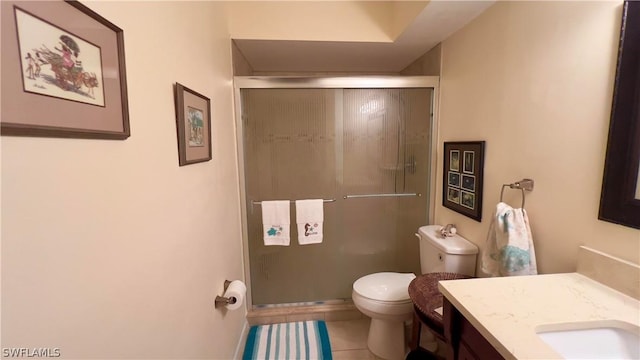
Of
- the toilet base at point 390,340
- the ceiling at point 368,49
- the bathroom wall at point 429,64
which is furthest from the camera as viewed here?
the bathroom wall at point 429,64

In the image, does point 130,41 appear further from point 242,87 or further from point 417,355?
point 417,355

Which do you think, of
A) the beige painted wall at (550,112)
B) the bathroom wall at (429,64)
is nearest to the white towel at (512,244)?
the beige painted wall at (550,112)

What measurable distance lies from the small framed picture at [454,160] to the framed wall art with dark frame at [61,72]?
1798mm

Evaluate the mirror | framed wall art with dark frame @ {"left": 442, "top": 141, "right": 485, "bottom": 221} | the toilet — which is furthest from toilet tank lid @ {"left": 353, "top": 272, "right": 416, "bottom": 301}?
the mirror

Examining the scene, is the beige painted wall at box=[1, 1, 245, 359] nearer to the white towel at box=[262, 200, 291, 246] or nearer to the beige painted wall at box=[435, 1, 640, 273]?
the white towel at box=[262, 200, 291, 246]

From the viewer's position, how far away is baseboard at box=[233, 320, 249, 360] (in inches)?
69.2

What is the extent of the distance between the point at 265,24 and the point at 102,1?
1410 mm

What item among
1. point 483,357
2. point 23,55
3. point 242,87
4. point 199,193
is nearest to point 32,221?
point 23,55

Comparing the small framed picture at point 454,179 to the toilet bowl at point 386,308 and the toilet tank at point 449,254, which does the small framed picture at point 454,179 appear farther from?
the toilet bowl at point 386,308

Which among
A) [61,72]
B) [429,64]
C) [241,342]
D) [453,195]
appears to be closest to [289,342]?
[241,342]

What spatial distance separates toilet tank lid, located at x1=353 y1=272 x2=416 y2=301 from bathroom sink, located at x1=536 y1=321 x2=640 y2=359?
39.6 inches

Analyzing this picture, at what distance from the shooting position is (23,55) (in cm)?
44

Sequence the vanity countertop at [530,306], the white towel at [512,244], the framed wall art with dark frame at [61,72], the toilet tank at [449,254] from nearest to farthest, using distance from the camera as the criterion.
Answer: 1. the framed wall art with dark frame at [61,72]
2. the vanity countertop at [530,306]
3. the white towel at [512,244]
4. the toilet tank at [449,254]

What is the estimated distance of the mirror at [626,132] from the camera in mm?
847
